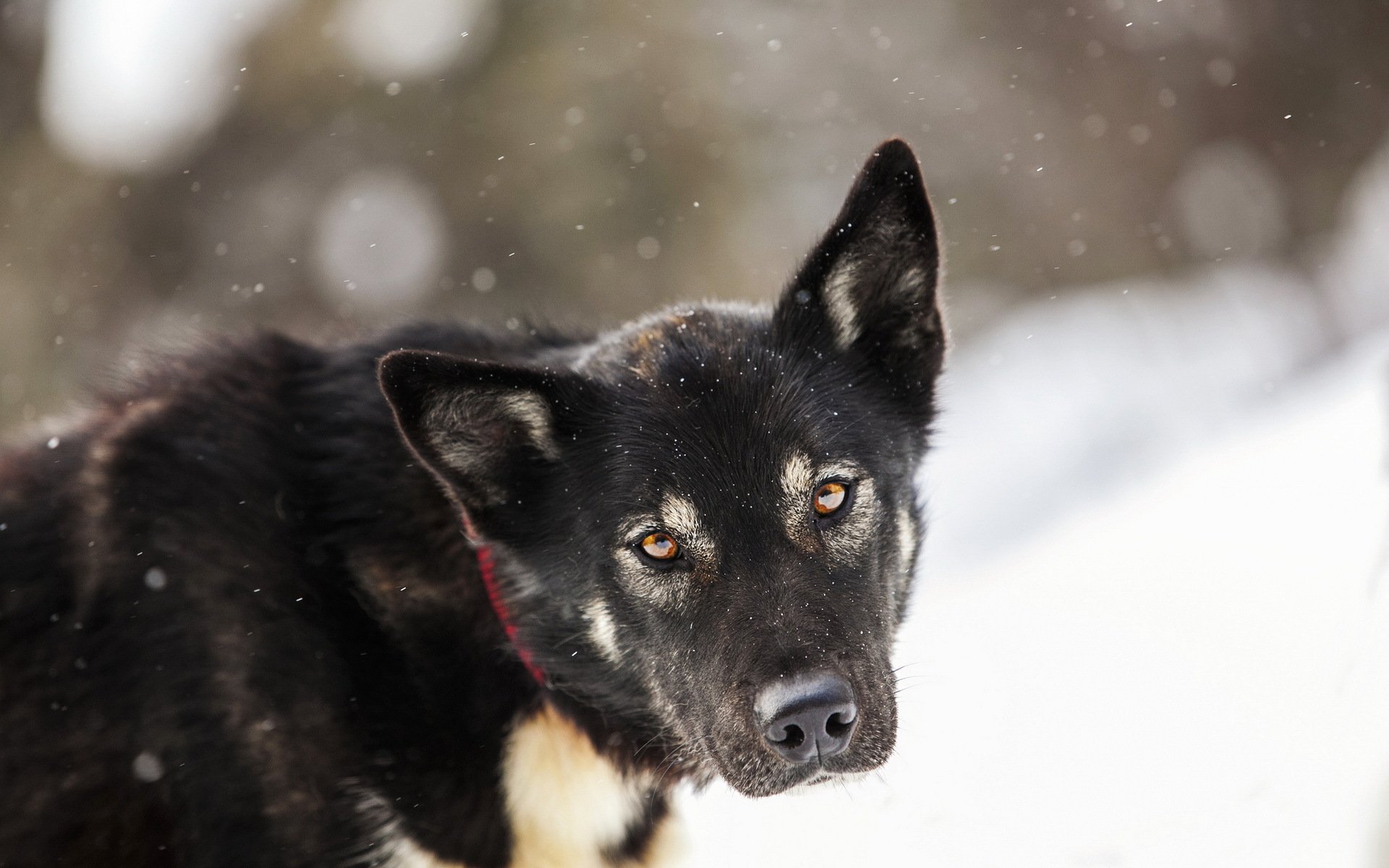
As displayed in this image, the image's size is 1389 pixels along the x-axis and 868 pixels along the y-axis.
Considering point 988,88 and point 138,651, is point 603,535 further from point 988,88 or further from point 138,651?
point 988,88

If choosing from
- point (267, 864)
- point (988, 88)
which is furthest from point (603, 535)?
point (988, 88)

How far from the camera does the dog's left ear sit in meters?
2.89

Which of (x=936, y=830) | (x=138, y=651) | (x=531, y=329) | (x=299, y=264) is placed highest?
(x=531, y=329)

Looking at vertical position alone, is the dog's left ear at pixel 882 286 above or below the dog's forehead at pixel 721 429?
above

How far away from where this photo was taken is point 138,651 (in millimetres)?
2854

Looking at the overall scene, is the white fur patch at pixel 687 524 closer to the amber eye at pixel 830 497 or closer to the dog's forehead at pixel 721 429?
the dog's forehead at pixel 721 429

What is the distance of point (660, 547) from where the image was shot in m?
2.81

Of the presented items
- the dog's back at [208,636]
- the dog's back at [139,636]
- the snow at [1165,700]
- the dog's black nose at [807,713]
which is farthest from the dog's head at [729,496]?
the dog's back at [139,636]

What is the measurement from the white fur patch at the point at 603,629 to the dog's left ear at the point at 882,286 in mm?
854

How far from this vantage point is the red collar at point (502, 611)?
298cm

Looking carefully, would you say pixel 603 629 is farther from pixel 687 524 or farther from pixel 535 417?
pixel 535 417

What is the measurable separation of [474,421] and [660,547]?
536mm

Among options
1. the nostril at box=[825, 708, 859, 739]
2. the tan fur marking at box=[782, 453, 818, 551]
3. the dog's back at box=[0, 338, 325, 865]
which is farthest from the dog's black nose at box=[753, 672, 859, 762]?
the dog's back at box=[0, 338, 325, 865]

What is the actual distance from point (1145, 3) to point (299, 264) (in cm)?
801
